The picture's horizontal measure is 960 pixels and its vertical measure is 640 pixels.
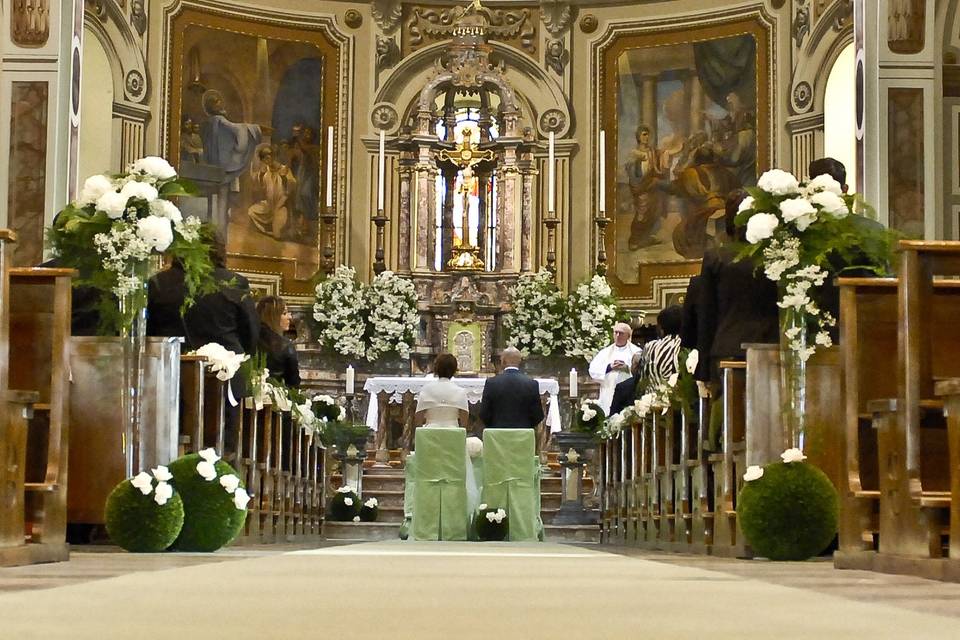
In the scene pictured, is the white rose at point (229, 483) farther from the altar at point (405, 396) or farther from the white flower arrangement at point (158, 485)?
the altar at point (405, 396)

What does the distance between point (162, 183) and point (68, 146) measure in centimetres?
621

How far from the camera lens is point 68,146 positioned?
534 inches

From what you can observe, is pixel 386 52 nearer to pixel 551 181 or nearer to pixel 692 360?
pixel 551 181

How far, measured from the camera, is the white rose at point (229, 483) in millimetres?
7492

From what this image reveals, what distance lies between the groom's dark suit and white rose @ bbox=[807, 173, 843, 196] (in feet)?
19.2

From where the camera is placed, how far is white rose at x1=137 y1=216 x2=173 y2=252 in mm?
7395

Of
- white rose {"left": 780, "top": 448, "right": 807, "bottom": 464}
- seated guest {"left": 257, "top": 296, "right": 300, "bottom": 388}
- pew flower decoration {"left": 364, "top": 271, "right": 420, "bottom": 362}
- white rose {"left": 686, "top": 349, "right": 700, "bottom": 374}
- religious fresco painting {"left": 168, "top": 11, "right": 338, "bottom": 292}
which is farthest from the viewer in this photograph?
religious fresco painting {"left": 168, "top": 11, "right": 338, "bottom": 292}

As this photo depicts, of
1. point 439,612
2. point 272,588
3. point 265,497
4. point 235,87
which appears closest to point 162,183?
point 265,497

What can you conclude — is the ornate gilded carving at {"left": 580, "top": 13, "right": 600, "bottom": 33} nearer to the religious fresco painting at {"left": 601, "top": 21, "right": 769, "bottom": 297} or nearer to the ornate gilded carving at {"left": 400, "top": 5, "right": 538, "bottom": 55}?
the religious fresco painting at {"left": 601, "top": 21, "right": 769, "bottom": 297}

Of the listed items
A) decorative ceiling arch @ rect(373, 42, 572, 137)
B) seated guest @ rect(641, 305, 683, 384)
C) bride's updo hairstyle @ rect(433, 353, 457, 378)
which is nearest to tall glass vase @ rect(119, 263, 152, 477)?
seated guest @ rect(641, 305, 683, 384)

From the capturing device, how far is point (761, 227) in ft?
23.2

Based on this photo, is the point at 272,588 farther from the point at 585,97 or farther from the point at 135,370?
the point at 585,97

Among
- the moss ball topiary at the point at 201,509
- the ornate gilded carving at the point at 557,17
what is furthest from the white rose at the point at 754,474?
the ornate gilded carving at the point at 557,17

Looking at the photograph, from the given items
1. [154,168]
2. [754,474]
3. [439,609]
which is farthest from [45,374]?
[439,609]
